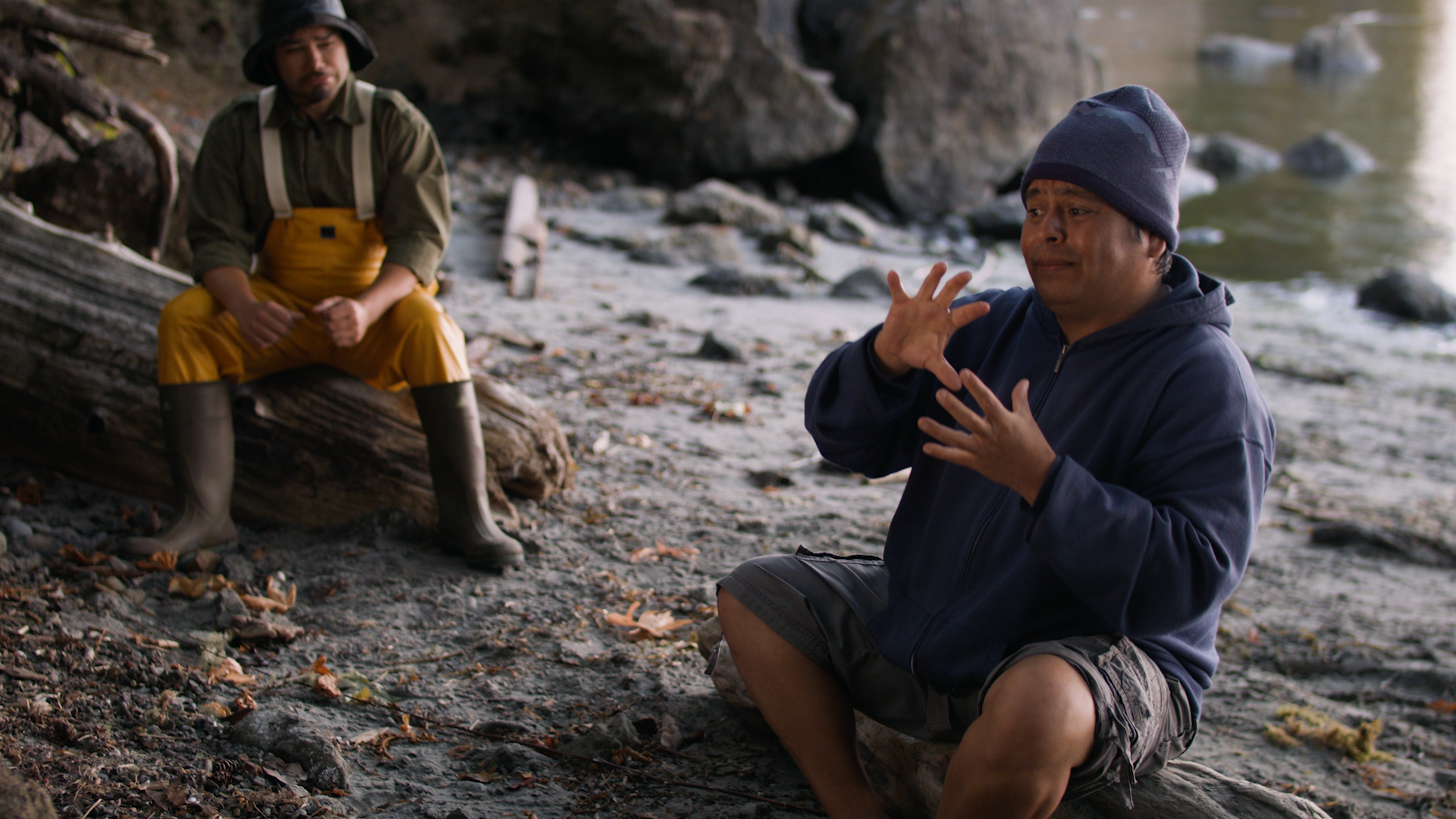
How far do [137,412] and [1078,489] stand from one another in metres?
3.20

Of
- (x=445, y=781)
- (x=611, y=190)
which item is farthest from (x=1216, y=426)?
(x=611, y=190)

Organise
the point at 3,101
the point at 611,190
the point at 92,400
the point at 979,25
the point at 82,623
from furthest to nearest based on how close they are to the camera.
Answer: the point at 979,25, the point at 611,190, the point at 3,101, the point at 92,400, the point at 82,623

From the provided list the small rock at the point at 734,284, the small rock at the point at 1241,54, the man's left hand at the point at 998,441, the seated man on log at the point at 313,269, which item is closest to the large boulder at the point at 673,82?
the small rock at the point at 734,284

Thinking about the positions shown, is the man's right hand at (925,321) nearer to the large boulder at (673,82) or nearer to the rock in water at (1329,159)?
the large boulder at (673,82)

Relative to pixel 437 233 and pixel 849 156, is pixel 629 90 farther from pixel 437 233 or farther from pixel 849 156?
pixel 437 233

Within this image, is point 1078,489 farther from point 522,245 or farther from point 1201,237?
point 1201,237

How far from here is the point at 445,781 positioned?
2.66 meters

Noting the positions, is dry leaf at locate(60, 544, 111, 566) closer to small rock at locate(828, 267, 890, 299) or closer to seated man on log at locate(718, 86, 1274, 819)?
seated man on log at locate(718, 86, 1274, 819)

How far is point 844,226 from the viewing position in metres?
12.3

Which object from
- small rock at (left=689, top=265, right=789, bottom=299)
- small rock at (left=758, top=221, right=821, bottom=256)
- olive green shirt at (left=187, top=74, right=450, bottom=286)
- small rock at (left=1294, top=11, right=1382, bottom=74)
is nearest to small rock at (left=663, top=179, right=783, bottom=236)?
small rock at (left=758, top=221, right=821, bottom=256)

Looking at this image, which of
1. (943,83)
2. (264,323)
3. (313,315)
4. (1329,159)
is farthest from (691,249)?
(1329,159)

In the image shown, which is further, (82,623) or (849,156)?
(849,156)

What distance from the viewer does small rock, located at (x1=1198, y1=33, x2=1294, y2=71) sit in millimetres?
36469

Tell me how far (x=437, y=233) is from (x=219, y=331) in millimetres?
763
